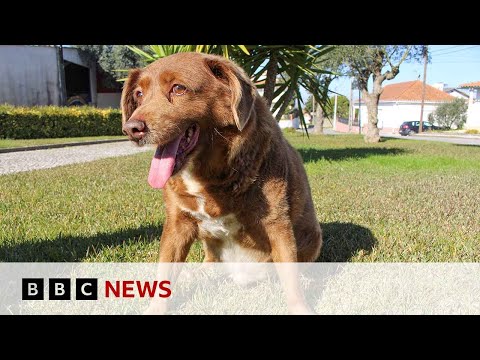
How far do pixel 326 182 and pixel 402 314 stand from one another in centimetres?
466

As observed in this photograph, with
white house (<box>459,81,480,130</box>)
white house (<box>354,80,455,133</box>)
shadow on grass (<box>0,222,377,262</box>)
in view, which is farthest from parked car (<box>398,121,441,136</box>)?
shadow on grass (<box>0,222,377,262</box>)

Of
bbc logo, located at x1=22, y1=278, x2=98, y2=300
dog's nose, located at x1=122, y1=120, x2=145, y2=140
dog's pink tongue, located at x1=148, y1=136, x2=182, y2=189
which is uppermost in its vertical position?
dog's nose, located at x1=122, y1=120, x2=145, y2=140

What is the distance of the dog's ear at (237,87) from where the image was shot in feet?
6.22

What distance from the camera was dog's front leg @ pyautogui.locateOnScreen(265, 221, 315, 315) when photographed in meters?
2.20

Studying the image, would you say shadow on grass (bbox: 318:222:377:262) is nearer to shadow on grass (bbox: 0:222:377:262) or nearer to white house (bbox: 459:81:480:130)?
shadow on grass (bbox: 0:222:377:262)

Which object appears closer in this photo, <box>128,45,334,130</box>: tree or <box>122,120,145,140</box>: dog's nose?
<box>122,120,145,140</box>: dog's nose

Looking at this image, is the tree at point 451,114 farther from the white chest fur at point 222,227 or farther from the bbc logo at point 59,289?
the bbc logo at point 59,289

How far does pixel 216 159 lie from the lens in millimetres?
2057

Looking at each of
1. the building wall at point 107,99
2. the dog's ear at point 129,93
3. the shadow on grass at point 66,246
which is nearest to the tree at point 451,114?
the building wall at point 107,99

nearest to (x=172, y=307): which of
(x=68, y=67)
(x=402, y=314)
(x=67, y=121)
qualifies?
(x=402, y=314)

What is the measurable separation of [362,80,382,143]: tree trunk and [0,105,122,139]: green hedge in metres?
12.5

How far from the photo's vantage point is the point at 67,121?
17359 millimetres

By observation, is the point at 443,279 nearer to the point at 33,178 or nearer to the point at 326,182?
the point at 326,182

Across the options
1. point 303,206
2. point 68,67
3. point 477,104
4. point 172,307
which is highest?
point 68,67
